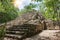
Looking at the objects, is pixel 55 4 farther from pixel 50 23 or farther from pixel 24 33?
Answer: pixel 24 33

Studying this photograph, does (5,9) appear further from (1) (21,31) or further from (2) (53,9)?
(2) (53,9)

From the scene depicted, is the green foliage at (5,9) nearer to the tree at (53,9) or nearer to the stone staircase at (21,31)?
the stone staircase at (21,31)

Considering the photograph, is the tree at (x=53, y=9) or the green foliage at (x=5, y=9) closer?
the green foliage at (x=5, y=9)

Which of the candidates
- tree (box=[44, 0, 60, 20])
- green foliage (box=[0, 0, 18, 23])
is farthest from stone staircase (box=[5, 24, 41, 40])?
tree (box=[44, 0, 60, 20])

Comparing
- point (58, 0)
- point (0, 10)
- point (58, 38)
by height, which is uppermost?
point (58, 0)

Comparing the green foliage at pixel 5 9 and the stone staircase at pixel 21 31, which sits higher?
the green foliage at pixel 5 9

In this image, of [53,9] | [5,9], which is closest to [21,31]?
[5,9]

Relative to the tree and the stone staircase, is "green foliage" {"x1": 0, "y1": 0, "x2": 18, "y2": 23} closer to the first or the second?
the stone staircase

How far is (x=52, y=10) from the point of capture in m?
13.3

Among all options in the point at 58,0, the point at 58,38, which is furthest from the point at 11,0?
the point at 58,0

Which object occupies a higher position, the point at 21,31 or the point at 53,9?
the point at 53,9

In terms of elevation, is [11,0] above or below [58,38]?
above

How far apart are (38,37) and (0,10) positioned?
2.27 metres

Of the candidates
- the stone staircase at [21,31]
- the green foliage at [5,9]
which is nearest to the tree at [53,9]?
the green foliage at [5,9]
